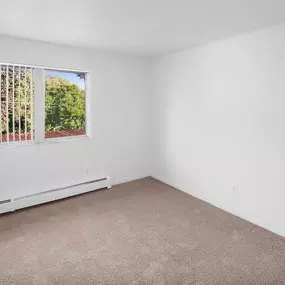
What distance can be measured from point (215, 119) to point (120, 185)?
199cm

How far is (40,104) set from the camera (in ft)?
11.8

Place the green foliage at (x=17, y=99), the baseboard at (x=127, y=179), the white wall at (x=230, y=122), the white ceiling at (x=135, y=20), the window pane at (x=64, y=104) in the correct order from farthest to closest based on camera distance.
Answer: the baseboard at (x=127, y=179), the window pane at (x=64, y=104), the green foliage at (x=17, y=99), the white wall at (x=230, y=122), the white ceiling at (x=135, y=20)

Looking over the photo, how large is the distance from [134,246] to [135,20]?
2.27 m

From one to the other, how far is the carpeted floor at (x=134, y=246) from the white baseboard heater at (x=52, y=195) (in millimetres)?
95

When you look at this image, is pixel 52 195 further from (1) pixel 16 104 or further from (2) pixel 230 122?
(2) pixel 230 122

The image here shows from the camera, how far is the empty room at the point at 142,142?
226 cm

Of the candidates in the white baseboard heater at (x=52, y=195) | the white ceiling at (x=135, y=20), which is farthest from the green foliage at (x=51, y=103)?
the white baseboard heater at (x=52, y=195)

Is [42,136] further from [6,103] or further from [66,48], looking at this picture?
[66,48]

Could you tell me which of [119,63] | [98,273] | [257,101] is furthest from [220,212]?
[119,63]

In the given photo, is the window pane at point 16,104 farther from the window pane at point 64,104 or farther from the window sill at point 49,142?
the window pane at point 64,104

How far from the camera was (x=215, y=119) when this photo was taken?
137 inches

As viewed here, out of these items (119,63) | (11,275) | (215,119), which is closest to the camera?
(11,275)

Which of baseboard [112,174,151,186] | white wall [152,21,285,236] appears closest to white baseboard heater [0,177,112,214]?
baseboard [112,174,151,186]

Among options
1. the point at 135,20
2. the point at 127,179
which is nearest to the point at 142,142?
the point at 127,179
